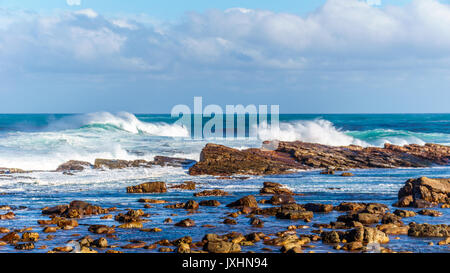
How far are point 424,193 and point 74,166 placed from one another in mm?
21704

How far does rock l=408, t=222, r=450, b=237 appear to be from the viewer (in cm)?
1464

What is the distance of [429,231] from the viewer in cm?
1474

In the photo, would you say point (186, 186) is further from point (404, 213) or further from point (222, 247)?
point (222, 247)

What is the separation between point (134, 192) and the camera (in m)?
24.3

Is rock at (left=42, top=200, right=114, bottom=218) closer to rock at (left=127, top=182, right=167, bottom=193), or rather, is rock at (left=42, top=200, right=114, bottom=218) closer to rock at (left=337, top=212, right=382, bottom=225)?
rock at (left=127, top=182, right=167, bottom=193)

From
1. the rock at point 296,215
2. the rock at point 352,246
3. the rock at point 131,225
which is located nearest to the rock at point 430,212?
the rock at point 296,215

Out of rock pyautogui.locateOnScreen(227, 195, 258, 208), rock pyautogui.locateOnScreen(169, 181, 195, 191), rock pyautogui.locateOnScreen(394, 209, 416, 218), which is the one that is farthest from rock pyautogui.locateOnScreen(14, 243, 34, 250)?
rock pyautogui.locateOnScreen(169, 181, 195, 191)

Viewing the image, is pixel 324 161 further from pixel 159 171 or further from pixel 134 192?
pixel 134 192

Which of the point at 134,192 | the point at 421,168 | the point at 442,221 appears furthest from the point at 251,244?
the point at 421,168

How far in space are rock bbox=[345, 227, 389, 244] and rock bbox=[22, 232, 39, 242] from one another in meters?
8.21

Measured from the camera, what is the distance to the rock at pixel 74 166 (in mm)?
33438

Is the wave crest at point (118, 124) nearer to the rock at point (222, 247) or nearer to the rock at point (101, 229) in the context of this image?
the rock at point (101, 229)

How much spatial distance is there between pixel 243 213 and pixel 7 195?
11018 mm

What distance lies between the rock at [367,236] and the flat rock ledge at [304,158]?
709 inches
